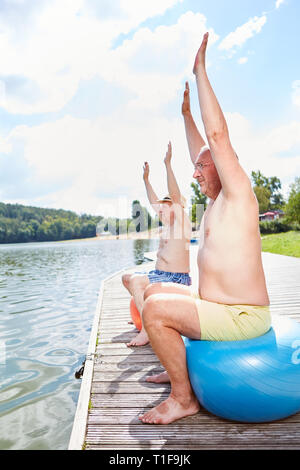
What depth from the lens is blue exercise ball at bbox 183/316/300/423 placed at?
7.27 feet

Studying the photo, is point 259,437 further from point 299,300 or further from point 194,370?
point 299,300

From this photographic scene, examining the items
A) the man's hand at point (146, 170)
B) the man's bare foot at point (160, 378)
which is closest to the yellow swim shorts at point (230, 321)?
the man's bare foot at point (160, 378)

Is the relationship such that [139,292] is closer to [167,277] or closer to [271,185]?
[167,277]

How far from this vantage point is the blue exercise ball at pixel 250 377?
7.27 ft

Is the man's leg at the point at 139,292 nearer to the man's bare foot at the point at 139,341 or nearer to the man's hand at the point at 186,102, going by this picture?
the man's bare foot at the point at 139,341

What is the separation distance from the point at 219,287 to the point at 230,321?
24 cm

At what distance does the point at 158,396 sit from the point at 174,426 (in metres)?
0.47

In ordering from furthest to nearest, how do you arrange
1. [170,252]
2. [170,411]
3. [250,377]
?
1. [170,252]
2. [170,411]
3. [250,377]

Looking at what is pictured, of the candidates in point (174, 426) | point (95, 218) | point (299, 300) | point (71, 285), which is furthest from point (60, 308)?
point (95, 218)

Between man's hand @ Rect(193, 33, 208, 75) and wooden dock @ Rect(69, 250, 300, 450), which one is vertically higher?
man's hand @ Rect(193, 33, 208, 75)

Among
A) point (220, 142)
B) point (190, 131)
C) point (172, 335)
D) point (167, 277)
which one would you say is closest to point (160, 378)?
point (172, 335)

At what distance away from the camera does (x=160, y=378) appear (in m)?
3.09

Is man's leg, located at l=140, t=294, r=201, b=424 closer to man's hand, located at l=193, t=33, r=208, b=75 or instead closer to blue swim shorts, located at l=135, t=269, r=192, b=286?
man's hand, located at l=193, t=33, r=208, b=75

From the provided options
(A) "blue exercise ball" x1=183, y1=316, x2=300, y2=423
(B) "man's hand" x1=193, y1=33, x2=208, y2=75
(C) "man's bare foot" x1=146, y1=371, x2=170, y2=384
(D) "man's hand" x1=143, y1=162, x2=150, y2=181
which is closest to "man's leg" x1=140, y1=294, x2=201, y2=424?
(A) "blue exercise ball" x1=183, y1=316, x2=300, y2=423
